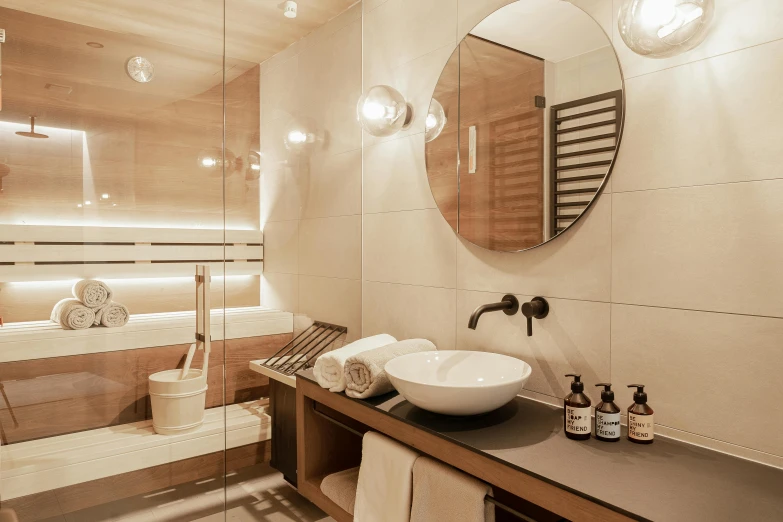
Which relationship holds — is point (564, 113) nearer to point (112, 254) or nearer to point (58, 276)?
point (112, 254)

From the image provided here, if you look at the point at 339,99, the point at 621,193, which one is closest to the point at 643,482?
the point at 621,193

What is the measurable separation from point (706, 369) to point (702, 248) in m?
0.32

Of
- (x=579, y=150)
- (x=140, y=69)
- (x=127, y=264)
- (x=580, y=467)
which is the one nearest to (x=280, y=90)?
(x=140, y=69)

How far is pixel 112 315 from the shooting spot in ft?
6.01

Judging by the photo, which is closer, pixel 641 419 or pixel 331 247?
pixel 641 419

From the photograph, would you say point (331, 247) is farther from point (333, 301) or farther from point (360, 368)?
point (360, 368)

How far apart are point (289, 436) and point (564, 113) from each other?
175 centimetres

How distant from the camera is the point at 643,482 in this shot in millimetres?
1141

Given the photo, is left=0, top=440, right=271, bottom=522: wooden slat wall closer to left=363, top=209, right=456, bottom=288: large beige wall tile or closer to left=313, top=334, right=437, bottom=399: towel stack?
left=313, top=334, right=437, bottom=399: towel stack

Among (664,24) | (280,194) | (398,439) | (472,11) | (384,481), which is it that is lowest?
(384,481)

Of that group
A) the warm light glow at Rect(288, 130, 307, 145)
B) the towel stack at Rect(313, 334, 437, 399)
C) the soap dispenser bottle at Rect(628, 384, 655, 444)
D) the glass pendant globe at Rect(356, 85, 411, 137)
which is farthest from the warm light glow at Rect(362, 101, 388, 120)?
the soap dispenser bottle at Rect(628, 384, 655, 444)

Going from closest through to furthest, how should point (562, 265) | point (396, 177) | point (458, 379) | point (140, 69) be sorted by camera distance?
point (562, 265) → point (458, 379) → point (140, 69) → point (396, 177)

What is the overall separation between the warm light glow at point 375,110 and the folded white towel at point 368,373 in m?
1.01

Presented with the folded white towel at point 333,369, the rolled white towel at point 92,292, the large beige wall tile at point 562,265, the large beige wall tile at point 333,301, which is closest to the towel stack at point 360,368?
the folded white towel at point 333,369
